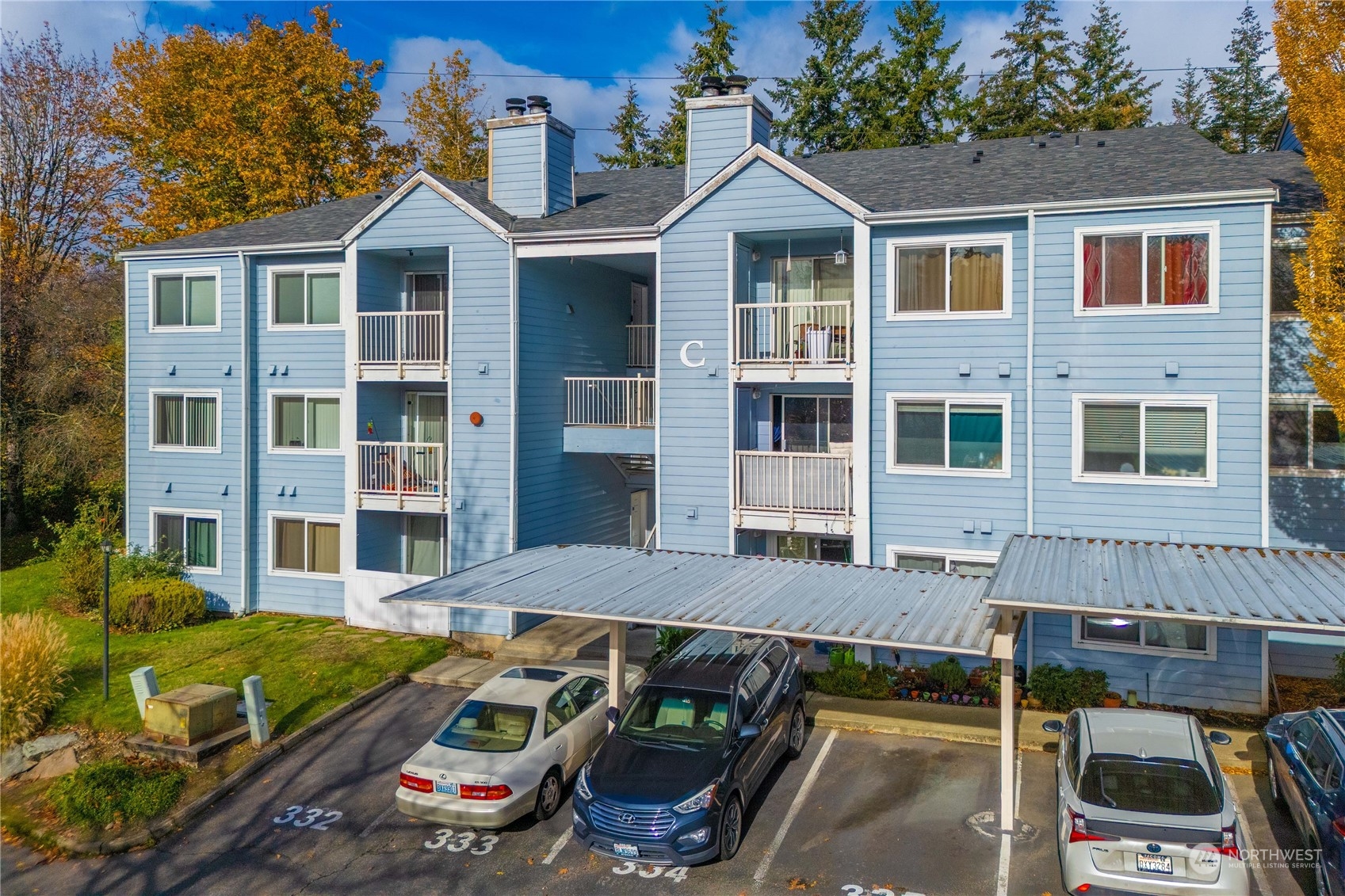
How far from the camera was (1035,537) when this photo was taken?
1465cm

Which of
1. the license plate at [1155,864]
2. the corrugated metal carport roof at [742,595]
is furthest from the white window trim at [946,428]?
the license plate at [1155,864]

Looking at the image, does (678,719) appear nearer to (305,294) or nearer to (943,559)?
(943,559)

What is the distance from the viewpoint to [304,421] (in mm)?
22062

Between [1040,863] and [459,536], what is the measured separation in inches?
525

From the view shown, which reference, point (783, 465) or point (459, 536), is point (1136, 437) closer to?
point (783, 465)

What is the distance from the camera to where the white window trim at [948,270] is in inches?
652

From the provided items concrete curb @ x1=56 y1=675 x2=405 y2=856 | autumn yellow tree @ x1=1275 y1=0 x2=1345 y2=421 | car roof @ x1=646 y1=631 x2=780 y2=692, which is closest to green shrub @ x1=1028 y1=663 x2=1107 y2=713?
car roof @ x1=646 y1=631 x2=780 y2=692

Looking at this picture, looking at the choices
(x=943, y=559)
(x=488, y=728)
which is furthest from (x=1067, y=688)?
(x=488, y=728)

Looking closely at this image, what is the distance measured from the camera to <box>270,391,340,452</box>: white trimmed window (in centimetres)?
2184

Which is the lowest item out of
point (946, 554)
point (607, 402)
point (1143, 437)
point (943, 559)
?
point (943, 559)

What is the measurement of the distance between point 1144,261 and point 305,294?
1770 cm

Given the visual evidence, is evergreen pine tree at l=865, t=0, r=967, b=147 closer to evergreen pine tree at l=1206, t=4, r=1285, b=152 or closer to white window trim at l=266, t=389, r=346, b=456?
evergreen pine tree at l=1206, t=4, r=1285, b=152

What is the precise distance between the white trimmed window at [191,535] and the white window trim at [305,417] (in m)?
2.28

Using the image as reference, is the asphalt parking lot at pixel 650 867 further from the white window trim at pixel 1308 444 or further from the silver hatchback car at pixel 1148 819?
the white window trim at pixel 1308 444
